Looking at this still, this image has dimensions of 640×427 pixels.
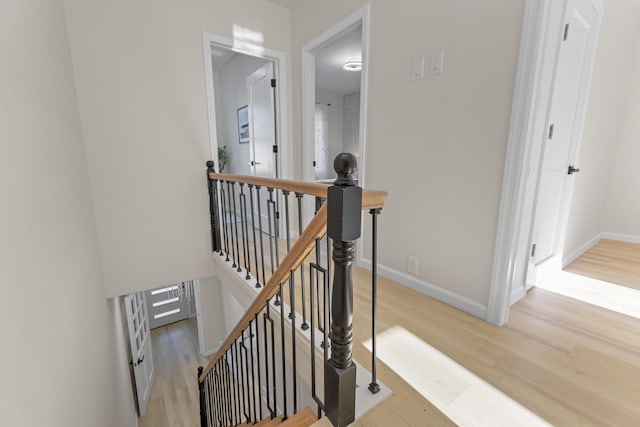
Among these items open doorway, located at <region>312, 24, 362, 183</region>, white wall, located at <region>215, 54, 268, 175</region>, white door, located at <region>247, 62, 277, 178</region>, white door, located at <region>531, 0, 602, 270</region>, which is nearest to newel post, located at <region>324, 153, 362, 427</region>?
white door, located at <region>531, 0, 602, 270</region>

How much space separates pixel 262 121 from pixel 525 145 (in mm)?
2918

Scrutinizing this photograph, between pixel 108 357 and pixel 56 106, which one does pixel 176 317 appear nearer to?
pixel 108 357

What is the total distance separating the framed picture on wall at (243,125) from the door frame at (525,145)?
3877 millimetres

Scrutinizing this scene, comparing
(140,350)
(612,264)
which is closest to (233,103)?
(140,350)

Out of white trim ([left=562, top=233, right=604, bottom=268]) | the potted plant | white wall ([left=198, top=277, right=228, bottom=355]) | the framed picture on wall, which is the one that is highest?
the framed picture on wall

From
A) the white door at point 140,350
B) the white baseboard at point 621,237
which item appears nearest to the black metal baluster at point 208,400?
the white door at point 140,350

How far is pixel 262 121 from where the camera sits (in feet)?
11.7

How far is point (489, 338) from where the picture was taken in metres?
1.51

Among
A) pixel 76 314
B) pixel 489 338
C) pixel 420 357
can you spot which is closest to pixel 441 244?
pixel 489 338

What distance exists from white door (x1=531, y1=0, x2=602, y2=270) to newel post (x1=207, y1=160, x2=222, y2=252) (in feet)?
9.32

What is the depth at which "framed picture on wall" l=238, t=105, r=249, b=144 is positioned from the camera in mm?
4555

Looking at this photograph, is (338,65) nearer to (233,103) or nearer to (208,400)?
(233,103)

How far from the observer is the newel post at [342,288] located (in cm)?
78

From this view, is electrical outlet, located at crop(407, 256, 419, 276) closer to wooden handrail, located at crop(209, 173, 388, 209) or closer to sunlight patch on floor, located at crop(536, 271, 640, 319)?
sunlight patch on floor, located at crop(536, 271, 640, 319)
